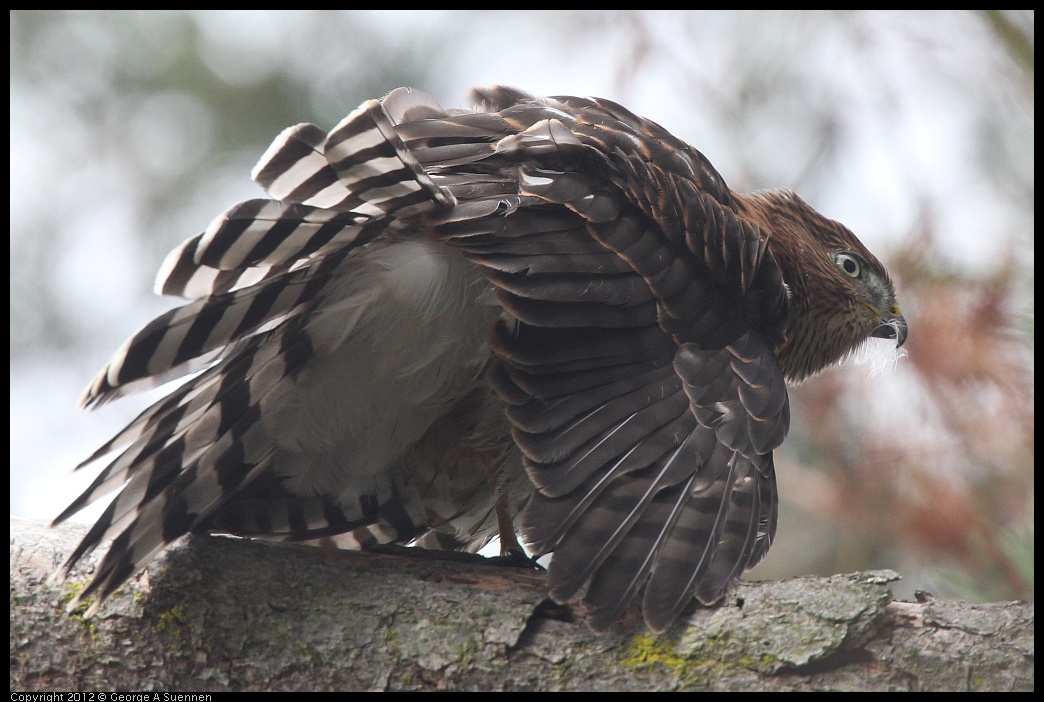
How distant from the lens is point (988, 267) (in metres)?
4.05

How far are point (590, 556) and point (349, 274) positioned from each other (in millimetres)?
915

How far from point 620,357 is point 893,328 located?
5.53 feet

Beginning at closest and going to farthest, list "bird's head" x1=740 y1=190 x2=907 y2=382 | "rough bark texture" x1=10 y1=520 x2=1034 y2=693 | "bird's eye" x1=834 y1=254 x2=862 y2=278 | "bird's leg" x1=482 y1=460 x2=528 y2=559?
"rough bark texture" x1=10 y1=520 x2=1034 y2=693 → "bird's leg" x1=482 y1=460 x2=528 y2=559 → "bird's head" x1=740 y1=190 x2=907 y2=382 → "bird's eye" x1=834 y1=254 x2=862 y2=278

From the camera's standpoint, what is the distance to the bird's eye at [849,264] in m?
3.62

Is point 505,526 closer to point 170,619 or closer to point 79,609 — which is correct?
point 170,619

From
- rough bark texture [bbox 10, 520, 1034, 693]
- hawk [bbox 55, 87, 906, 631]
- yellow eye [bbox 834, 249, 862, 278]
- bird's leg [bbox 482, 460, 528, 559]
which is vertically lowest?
rough bark texture [bbox 10, 520, 1034, 693]

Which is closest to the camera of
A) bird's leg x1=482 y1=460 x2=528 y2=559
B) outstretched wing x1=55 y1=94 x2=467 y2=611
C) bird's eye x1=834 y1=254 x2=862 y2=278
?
outstretched wing x1=55 y1=94 x2=467 y2=611

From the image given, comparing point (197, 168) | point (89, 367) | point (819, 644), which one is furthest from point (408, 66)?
point (819, 644)

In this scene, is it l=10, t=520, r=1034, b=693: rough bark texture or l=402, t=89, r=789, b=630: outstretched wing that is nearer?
l=10, t=520, r=1034, b=693: rough bark texture

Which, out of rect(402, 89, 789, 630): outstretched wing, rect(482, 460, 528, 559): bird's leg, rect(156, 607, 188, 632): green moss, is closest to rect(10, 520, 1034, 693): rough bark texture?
rect(156, 607, 188, 632): green moss

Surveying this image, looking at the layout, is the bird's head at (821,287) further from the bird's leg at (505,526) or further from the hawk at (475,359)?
the bird's leg at (505,526)

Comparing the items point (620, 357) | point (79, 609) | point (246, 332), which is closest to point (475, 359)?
point (620, 357)

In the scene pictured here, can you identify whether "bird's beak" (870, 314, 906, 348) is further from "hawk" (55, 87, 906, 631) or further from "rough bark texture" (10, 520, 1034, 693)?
"rough bark texture" (10, 520, 1034, 693)

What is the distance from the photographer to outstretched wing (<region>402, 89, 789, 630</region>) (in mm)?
2299
